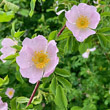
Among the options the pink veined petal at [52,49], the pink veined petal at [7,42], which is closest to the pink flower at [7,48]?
the pink veined petal at [7,42]

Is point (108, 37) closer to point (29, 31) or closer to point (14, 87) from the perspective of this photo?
point (14, 87)

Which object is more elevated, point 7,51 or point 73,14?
point 73,14

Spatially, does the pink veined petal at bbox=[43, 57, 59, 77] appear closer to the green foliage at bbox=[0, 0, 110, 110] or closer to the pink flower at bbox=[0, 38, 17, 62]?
the green foliage at bbox=[0, 0, 110, 110]

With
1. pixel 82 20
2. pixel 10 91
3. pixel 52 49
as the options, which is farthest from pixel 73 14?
pixel 10 91

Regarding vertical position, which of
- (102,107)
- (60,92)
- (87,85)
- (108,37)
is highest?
(108,37)

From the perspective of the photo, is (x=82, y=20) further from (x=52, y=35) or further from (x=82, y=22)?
(x=52, y=35)

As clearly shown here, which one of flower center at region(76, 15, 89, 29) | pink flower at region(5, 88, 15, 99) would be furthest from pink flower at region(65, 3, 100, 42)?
pink flower at region(5, 88, 15, 99)

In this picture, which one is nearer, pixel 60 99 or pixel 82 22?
pixel 60 99

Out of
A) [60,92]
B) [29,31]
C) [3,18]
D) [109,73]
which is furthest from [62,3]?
[29,31]
